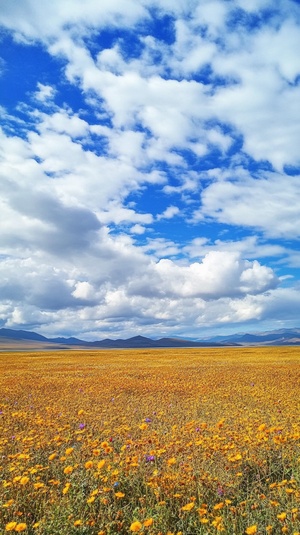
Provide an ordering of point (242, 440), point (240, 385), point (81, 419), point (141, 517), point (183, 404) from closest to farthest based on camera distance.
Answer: point (141, 517), point (242, 440), point (81, 419), point (183, 404), point (240, 385)

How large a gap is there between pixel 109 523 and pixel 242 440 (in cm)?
435

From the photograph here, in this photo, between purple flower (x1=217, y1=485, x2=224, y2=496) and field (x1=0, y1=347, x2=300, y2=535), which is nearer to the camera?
field (x1=0, y1=347, x2=300, y2=535)

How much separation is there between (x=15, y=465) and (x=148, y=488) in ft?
Answer: 9.38

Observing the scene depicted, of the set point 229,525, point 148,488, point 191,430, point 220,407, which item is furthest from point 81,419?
point 229,525

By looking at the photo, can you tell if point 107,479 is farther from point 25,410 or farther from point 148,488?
point 25,410

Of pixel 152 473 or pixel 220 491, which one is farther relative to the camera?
pixel 152 473

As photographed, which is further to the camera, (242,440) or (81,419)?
(81,419)

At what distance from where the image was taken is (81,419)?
464 inches

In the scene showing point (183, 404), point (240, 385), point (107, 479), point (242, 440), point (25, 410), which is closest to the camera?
point (107, 479)

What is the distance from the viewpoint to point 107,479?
20.5ft

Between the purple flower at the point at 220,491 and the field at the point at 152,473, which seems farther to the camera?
the purple flower at the point at 220,491

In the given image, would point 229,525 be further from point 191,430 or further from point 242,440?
point 191,430

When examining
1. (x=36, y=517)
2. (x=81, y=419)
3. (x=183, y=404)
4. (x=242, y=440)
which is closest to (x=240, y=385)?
(x=183, y=404)

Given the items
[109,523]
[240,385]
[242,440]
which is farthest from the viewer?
[240,385]
